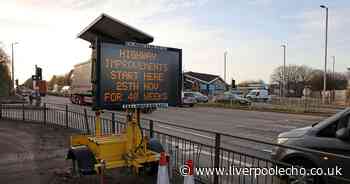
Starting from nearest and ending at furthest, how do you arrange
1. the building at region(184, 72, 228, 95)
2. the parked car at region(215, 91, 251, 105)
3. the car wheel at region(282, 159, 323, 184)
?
the car wheel at region(282, 159, 323, 184)
the parked car at region(215, 91, 251, 105)
the building at region(184, 72, 228, 95)

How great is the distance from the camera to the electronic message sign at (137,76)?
194 inches

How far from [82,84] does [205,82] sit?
50.8 m

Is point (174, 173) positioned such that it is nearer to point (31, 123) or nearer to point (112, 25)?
point (112, 25)

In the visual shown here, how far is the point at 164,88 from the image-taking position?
5680 mm

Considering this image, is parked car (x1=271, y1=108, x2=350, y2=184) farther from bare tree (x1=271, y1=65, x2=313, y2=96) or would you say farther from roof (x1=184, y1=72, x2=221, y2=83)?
bare tree (x1=271, y1=65, x2=313, y2=96)

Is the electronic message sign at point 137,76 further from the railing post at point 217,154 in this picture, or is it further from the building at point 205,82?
the building at point 205,82

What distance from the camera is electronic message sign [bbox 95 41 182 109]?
194 inches

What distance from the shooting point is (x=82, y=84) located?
3328cm

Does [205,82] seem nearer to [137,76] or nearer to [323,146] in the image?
[137,76]

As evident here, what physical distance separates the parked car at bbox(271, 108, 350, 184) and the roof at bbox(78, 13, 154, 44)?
3.26 meters

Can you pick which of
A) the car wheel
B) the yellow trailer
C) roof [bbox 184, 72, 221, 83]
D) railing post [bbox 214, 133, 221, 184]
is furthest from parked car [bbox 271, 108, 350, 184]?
roof [bbox 184, 72, 221, 83]

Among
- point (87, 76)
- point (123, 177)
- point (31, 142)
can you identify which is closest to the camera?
point (123, 177)

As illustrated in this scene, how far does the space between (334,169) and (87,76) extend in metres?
28.8

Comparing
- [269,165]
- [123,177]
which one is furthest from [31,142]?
[269,165]
